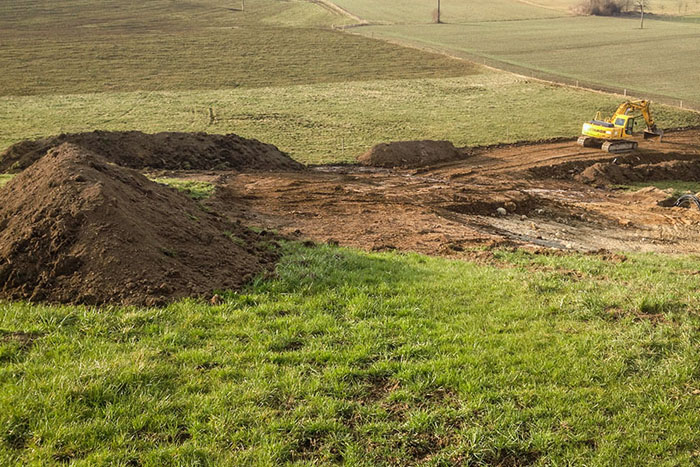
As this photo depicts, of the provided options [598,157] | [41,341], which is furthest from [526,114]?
[41,341]

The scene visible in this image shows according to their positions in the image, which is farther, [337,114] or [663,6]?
[663,6]

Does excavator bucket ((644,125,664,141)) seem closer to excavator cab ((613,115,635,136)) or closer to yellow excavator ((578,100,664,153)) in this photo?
yellow excavator ((578,100,664,153))

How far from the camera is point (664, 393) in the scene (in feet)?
21.5

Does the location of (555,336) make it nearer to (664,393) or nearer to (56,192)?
(664,393)

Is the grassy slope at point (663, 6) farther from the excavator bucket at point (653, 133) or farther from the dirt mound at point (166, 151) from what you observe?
the dirt mound at point (166, 151)

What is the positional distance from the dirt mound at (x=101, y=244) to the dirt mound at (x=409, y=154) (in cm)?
1621

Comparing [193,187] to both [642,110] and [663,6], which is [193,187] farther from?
[663,6]

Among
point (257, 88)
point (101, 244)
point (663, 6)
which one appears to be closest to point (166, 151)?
point (101, 244)

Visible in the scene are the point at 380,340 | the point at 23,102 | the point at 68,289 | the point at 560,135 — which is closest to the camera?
the point at 380,340

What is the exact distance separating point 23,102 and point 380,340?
39455mm

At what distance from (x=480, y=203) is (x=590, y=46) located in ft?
192

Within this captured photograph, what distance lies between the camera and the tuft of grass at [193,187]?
1738 centimetres

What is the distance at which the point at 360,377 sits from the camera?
6.82m

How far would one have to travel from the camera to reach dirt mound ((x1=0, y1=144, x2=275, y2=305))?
8.63 meters
